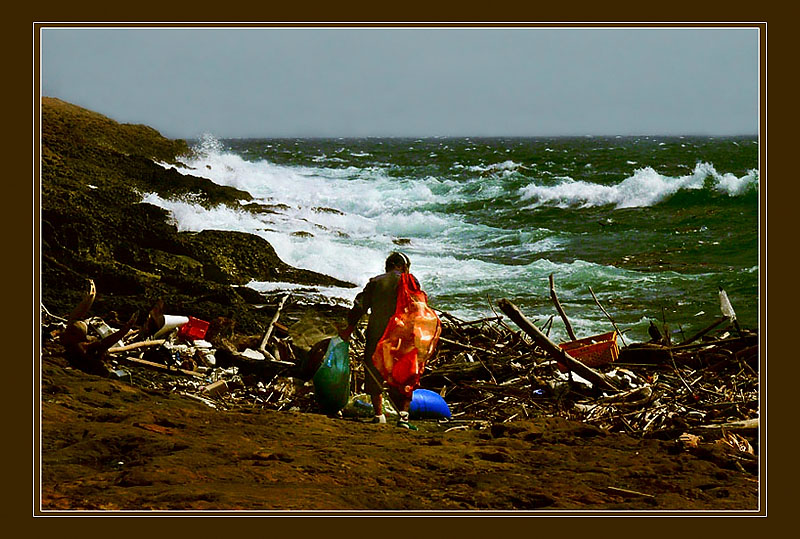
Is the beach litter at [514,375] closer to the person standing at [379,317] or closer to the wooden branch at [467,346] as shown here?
the wooden branch at [467,346]

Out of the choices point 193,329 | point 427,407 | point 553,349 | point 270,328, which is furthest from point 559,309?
→ point 193,329

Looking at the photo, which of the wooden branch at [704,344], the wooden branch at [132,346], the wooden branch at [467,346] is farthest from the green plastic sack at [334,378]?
the wooden branch at [704,344]

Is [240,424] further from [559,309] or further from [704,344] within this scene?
[704,344]

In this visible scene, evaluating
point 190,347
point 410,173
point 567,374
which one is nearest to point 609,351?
point 567,374

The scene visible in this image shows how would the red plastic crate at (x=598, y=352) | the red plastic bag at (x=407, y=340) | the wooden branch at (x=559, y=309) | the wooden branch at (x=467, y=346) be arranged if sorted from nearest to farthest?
the red plastic bag at (x=407, y=340)
the wooden branch at (x=559, y=309)
the red plastic crate at (x=598, y=352)
the wooden branch at (x=467, y=346)

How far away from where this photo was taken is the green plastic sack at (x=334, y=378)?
671 cm

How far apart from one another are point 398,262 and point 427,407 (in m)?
0.98

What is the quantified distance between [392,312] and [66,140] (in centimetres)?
250

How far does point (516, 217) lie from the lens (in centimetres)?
744

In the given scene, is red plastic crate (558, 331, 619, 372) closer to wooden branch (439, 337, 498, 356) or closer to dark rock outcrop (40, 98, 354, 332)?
wooden branch (439, 337, 498, 356)

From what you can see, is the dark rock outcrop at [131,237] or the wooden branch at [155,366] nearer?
the dark rock outcrop at [131,237]

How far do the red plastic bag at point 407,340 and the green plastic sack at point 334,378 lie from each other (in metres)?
0.24

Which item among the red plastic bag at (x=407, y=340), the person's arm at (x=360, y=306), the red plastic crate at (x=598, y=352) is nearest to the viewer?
the red plastic bag at (x=407, y=340)

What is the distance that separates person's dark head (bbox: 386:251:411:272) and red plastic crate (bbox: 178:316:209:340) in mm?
1568
